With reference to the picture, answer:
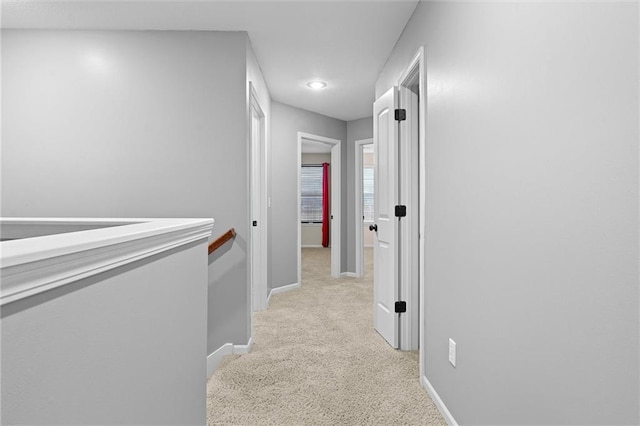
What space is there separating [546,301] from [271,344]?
226 centimetres

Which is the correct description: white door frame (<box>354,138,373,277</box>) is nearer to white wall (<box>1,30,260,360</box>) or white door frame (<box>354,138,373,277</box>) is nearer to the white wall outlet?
white wall (<box>1,30,260,360</box>)

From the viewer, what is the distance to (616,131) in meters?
0.83

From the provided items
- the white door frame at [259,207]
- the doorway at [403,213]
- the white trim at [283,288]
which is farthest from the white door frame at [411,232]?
the white trim at [283,288]

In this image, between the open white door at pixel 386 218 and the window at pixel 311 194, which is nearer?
the open white door at pixel 386 218

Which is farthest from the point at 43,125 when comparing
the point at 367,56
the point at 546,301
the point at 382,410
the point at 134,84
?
the point at 546,301

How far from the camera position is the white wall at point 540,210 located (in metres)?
0.83

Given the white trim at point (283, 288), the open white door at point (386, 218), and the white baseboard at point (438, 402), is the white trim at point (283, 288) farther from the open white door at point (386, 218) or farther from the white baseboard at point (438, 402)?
the white baseboard at point (438, 402)

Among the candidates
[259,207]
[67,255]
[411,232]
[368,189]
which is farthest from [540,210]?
[368,189]

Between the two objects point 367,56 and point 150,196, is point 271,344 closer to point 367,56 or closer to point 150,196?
point 150,196

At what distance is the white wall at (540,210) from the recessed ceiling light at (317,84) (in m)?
2.11

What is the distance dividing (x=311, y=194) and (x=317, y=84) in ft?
18.3

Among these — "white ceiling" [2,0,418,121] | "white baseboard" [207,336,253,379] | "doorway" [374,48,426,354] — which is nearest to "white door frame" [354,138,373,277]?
"white ceiling" [2,0,418,121]

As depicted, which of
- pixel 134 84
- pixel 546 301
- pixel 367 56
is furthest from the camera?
pixel 367 56

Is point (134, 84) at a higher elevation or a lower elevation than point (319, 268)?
higher
